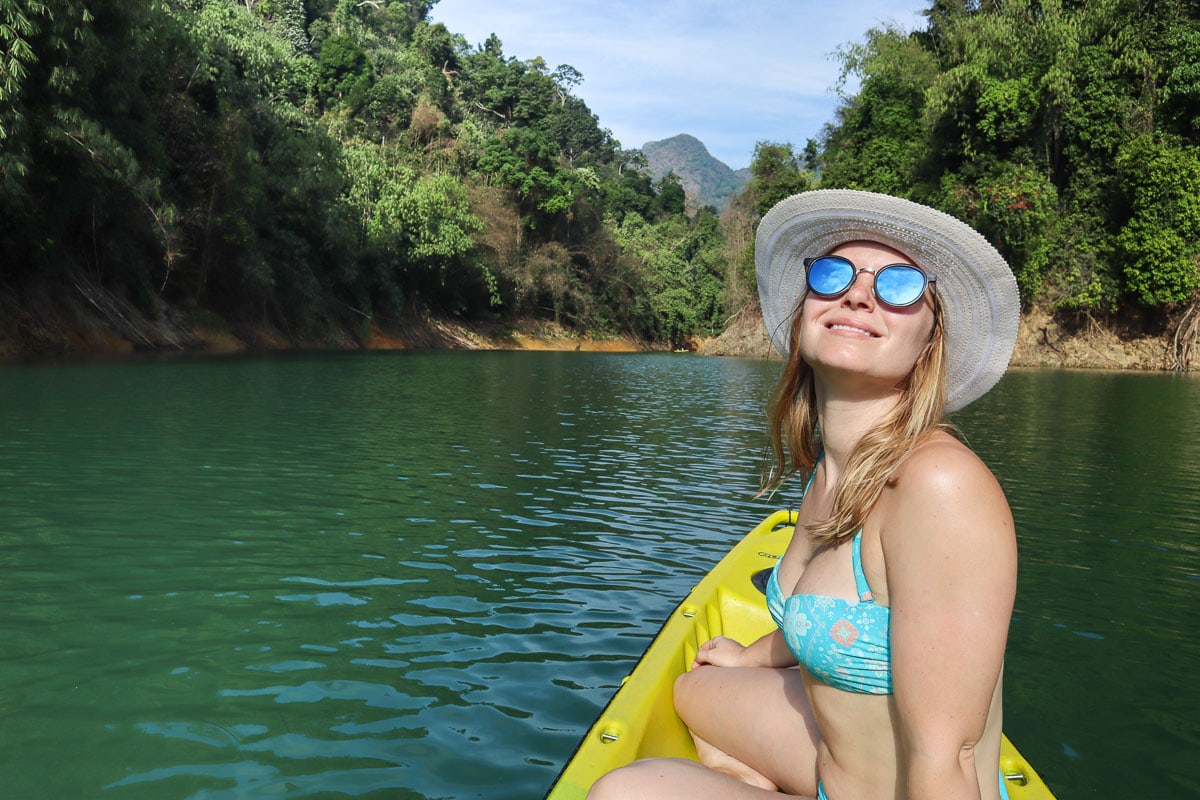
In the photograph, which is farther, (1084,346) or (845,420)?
(1084,346)

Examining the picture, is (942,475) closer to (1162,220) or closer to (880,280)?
(880,280)

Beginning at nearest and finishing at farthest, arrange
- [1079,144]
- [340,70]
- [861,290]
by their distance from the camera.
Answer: [861,290], [1079,144], [340,70]

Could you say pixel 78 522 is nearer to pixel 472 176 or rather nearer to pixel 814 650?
pixel 814 650

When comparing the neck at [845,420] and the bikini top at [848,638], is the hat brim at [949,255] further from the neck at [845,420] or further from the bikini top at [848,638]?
the bikini top at [848,638]

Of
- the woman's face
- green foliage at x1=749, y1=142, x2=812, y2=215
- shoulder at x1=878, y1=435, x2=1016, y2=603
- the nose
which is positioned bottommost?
shoulder at x1=878, y1=435, x2=1016, y2=603

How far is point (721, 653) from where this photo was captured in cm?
265

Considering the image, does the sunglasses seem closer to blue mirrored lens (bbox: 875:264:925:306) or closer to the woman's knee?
blue mirrored lens (bbox: 875:264:925:306)

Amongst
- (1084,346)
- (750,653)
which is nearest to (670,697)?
(750,653)

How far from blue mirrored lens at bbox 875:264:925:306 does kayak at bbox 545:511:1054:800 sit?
4.39 ft

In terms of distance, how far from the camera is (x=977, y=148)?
33000 mm

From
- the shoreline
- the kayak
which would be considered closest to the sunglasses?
the kayak

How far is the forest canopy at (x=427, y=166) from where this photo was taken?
21.4 metres

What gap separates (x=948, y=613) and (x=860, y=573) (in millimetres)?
219

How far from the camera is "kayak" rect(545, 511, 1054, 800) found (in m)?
2.36
